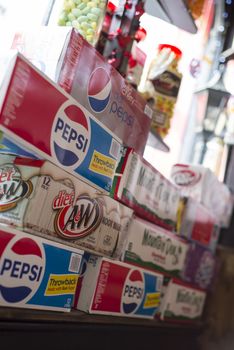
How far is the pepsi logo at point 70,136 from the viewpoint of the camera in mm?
920

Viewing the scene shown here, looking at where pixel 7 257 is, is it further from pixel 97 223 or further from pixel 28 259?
pixel 97 223

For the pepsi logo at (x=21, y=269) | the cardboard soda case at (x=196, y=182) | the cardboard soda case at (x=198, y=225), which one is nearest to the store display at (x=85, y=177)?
the pepsi logo at (x=21, y=269)

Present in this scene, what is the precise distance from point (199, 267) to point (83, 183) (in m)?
0.97

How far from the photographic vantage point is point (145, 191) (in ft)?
4.49

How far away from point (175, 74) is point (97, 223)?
2.55 feet

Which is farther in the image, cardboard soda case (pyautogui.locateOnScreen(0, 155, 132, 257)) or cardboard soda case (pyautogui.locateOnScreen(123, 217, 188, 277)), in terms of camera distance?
cardboard soda case (pyautogui.locateOnScreen(123, 217, 188, 277))

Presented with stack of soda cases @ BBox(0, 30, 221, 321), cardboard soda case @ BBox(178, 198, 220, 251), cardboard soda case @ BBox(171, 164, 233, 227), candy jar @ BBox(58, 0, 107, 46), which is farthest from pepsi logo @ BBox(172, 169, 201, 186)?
candy jar @ BBox(58, 0, 107, 46)

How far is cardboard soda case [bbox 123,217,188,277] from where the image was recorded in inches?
53.3

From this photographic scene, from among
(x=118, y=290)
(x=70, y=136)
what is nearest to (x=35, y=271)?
(x=70, y=136)

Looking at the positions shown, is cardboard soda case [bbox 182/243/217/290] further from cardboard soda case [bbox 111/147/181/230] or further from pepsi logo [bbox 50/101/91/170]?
pepsi logo [bbox 50/101/91/170]

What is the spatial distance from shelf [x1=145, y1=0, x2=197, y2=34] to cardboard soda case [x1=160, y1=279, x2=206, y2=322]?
91cm

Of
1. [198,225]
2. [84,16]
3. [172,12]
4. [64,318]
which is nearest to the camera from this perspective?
[64,318]

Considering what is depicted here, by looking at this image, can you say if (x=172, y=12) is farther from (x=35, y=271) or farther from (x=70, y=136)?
(x=35, y=271)

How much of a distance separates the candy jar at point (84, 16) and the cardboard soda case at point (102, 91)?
0.30 feet
